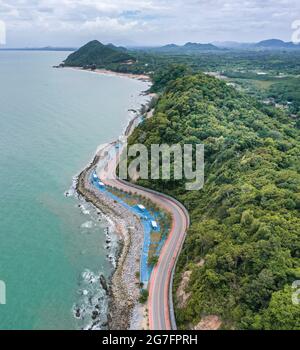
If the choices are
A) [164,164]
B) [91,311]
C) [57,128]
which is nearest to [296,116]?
[164,164]

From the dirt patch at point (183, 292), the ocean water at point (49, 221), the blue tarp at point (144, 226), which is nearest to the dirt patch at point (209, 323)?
the dirt patch at point (183, 292)

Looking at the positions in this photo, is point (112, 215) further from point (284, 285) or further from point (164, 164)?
point (284, 285)

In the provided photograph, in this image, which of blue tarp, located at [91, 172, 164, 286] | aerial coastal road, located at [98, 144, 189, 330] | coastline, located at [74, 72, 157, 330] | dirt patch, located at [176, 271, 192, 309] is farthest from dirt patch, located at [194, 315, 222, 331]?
blue tarp, located at [91, 172, 164, 286]

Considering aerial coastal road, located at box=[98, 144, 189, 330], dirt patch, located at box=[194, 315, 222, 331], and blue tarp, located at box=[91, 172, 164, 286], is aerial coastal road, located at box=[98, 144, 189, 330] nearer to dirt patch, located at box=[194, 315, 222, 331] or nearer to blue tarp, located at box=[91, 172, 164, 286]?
blue tarp, located at box=[91, 172, 164, 286]

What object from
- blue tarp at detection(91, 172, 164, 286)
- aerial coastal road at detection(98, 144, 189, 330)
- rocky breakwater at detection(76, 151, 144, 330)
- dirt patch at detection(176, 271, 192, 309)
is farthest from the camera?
blue tarp at detection(91, 172, 164, 286)

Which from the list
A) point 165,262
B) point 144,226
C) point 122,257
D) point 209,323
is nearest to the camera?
point 209,323

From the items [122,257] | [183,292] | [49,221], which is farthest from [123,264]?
[49,221]

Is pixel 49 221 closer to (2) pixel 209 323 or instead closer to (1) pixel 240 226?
(1) pixel 240 226

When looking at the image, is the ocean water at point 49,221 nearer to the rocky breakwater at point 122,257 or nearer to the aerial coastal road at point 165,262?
the rocky breakwater at point 122,257
